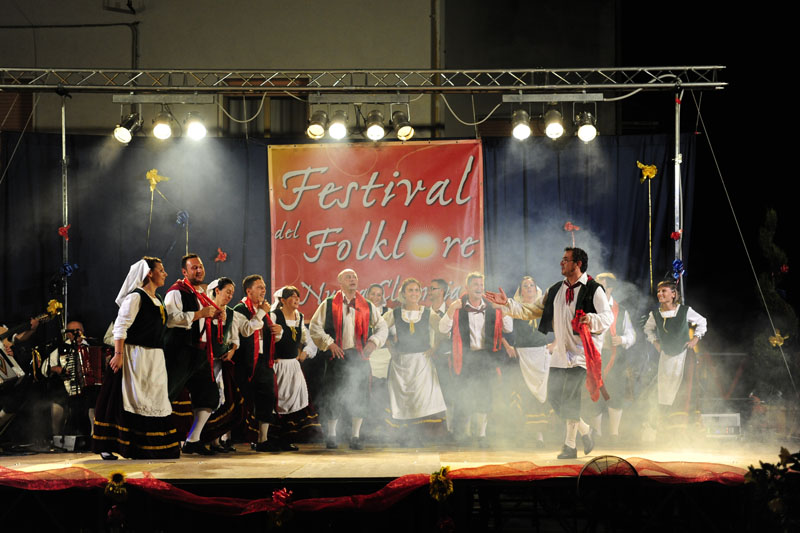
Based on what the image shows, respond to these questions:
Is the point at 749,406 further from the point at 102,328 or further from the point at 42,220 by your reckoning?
the point at 42,220

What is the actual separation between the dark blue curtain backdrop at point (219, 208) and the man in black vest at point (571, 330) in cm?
204

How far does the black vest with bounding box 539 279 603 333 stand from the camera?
6695 millimetres

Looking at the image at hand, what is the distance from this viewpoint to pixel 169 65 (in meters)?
10.3

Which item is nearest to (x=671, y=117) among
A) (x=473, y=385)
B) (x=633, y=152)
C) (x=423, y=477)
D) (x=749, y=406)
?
(x=633, y=152)

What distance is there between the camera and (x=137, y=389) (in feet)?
21.7

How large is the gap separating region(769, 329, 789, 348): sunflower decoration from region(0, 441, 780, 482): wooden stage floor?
1200 mm

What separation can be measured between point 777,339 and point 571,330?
122 inches

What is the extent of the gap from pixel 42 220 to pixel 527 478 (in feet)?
21.8

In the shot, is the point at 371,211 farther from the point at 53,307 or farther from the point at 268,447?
the point at 53,307

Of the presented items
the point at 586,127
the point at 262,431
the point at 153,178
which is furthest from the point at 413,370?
the point at 153,178

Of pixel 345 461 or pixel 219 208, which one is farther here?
pixel 219 208

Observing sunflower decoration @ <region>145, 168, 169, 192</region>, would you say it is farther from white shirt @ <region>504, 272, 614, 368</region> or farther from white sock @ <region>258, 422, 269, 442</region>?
white shirt @ <region>504, 272, 614, 368</region>

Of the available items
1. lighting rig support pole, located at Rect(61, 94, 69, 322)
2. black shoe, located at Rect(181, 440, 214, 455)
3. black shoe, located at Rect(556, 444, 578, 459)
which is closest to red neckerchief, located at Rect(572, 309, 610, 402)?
black shoe, located at Rect(556, 444, 578, 459)

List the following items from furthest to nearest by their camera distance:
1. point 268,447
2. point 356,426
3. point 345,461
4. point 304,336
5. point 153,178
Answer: point 153,178 < point 304,336 < point 356,426 < point 268,447 < point 345,461
